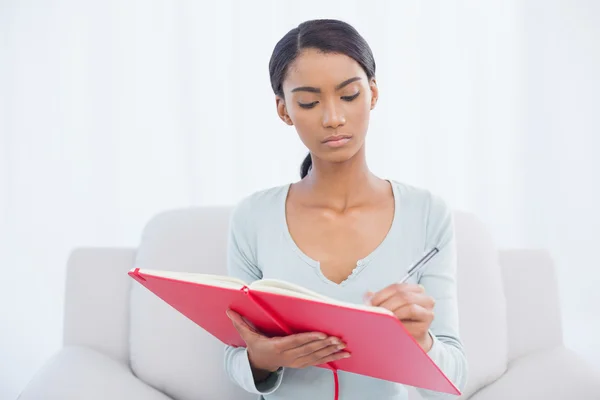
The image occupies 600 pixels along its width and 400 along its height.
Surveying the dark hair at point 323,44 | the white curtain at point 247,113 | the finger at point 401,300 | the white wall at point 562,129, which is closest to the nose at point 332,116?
the dark hair at point 323,44

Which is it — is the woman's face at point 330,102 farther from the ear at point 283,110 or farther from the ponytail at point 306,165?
the ponytail at point 306,165

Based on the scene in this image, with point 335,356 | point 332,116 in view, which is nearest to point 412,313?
point 335,356

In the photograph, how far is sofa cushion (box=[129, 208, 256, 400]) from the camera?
155cm

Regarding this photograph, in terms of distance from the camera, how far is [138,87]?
232cm

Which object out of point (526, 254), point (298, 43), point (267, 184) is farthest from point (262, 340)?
point (267, 184)

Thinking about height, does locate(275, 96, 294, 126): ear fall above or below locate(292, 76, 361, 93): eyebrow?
below

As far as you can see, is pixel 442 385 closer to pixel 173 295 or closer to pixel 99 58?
pixel 173 295

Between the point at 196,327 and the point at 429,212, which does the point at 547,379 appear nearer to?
the point at 429,212

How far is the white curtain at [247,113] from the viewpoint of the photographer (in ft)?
7.57

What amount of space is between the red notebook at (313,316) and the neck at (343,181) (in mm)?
349

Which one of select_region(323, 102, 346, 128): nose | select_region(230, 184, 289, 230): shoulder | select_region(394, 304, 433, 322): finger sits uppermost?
select_region(323, 102, 346, 128): nose

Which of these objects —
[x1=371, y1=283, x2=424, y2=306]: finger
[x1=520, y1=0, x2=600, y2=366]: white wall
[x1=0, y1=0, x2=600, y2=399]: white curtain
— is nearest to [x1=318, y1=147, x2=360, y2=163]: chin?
[x1=371, y1=283, x2=424, y2=306]: finger

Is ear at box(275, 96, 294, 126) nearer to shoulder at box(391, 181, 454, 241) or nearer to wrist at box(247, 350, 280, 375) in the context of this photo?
shoulder at box(391, 181, 454, 241)

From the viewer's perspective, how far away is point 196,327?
1564 millimetres
